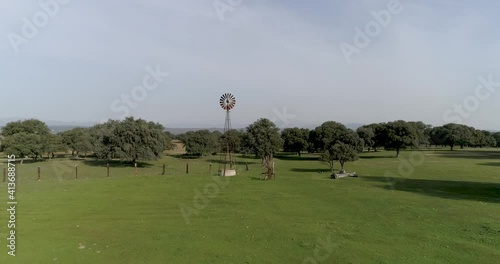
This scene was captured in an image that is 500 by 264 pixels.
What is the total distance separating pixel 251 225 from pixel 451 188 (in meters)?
22.3

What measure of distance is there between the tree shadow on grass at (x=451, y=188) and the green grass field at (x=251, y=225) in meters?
0.22

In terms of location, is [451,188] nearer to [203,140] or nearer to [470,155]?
[203,140]

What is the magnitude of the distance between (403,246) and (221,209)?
1015 cm

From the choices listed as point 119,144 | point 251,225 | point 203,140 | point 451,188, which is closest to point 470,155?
point 451,188

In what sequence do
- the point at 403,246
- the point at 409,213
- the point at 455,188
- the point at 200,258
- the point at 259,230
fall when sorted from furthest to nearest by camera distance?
the point at 455,188, the point at 409,213, the point at 259,230, the point at 403,246, the point at 200,258

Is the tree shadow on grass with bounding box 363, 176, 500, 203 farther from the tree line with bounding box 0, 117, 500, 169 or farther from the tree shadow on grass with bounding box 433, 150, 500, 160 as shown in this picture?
the tree shadow on grass with bounding box 433, 150, 500, 160

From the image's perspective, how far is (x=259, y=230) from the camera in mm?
15461

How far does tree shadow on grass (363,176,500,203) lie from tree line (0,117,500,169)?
391 inches

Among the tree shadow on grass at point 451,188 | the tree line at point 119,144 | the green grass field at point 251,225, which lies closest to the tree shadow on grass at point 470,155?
the tree shadow on grass at point 451,188

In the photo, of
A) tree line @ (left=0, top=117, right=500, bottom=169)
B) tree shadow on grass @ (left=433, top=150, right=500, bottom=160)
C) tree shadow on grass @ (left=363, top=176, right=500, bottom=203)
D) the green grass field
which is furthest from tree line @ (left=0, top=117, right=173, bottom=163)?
tree shadow on grass @ (left=433, top=150, right=500, bottom=160)

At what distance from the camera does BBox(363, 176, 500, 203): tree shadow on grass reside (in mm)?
25509

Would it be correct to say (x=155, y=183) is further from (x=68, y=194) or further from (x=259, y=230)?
(x=259, y=230)

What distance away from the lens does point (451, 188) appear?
1168 inches

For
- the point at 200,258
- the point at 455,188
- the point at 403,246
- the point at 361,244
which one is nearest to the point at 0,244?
the point at 200,258
